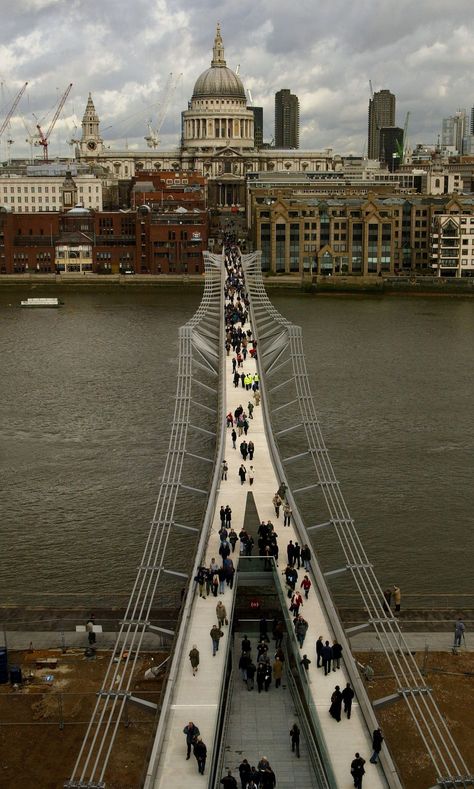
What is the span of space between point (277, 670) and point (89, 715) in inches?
57.5

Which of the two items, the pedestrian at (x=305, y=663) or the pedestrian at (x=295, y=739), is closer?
the pedestrian at (x=295, y=739)

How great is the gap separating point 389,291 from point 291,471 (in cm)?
2826

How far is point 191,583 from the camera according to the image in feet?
27.9

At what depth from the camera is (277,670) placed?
7.60 metres

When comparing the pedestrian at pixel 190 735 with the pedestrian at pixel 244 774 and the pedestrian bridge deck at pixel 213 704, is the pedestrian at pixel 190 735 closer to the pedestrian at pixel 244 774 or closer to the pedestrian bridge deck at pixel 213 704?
the pedestrian bridge deck at pixel 213 704

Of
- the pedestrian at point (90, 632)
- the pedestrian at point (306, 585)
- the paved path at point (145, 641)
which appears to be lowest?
the paved path at point (145, 641)

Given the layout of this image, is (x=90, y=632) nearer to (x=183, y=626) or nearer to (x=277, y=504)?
(x=183, y=626)

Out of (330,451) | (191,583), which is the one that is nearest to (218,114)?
(330,451)

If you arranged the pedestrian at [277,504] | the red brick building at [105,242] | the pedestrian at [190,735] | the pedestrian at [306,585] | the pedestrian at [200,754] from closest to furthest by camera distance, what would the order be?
the pedestrian at [200,754] → the pedestrian at [190,735] → the pedestrian at [306,585] → the pedestrian at [277,504] → the red brick building at [105,242]

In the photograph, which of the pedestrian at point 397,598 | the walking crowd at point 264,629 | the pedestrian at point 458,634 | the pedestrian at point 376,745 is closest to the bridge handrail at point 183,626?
the walking crowd at point 264,629

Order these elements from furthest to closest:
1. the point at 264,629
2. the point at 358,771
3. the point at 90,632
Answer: the point at 90,632, the point at 264,629, the point at 358,771

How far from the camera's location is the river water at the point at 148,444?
11102 mm

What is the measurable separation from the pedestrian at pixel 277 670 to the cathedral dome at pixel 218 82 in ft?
255

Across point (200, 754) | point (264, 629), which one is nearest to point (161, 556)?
point (264, 629)
